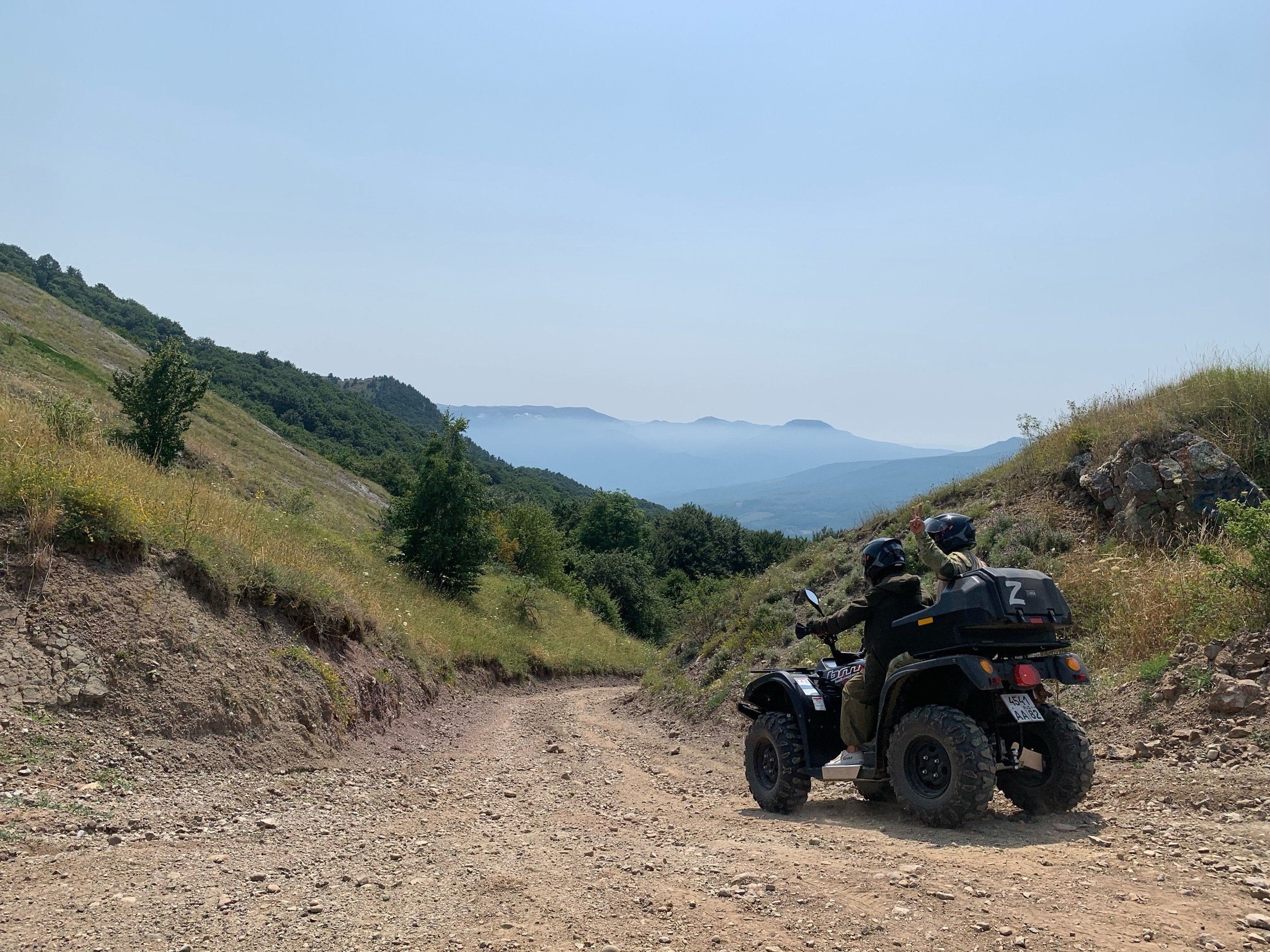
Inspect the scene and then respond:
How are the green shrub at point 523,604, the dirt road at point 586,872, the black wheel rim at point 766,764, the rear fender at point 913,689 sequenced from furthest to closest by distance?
the green shrub at point 523,604, the black wheel rim at point 766,764, the rear fender at point 913,689, the dirt road at point 586,872

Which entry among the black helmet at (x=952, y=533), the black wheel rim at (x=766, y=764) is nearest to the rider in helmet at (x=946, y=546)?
the black helmet at (x=952, y=533)

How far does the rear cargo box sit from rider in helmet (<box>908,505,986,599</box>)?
0.18m

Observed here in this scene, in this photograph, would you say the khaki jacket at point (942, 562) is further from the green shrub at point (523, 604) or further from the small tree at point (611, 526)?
the small tree at point (611, 526)

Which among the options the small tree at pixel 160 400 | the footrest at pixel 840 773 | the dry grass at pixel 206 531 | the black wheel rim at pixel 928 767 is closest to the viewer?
the black wheel rim at pixel 928 767

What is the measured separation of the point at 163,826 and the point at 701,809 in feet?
14.4

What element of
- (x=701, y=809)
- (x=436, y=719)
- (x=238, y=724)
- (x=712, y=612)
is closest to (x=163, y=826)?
(x=238, y=724)

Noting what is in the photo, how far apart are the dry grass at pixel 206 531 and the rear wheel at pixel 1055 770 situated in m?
8.59

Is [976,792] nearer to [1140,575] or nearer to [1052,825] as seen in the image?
[1052,825]

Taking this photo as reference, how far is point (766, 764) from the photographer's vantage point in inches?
289

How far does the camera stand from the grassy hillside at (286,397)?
3098 inches

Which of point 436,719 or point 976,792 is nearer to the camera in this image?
point 976,792

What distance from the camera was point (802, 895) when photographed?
412cm

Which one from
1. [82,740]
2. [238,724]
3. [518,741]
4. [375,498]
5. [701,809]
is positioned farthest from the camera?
[375,498]

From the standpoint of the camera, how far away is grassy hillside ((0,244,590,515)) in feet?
258
